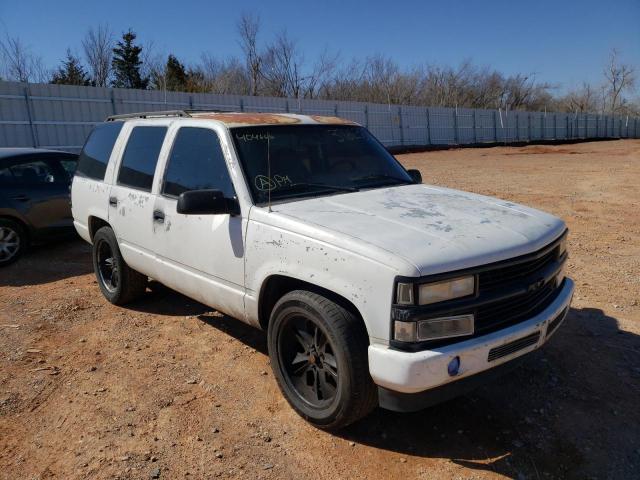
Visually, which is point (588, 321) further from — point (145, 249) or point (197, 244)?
point (145, 249)

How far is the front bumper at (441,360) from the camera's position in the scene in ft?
8.25

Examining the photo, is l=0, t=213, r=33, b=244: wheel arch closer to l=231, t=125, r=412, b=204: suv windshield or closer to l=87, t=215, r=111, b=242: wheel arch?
l=87, t=215, r=111, b=242: wheel arch

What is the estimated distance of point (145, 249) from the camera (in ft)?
14.7

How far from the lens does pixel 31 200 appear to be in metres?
7.25

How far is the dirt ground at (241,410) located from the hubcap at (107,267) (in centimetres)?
27

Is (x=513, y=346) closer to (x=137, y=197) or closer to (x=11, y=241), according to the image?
(x=137, y=197)

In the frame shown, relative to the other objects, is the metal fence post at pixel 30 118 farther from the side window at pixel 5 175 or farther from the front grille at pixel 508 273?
the front grille at pixel 508 273

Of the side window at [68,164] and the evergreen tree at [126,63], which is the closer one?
the side window at [68,164]

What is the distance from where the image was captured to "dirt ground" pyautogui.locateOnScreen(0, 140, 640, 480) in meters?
2.83

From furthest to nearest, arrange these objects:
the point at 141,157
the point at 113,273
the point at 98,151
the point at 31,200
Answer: the point at 31,200 → the point at 98,151 → the point at 113,273 → the point at 141,157

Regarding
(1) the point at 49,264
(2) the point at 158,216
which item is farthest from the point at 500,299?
(1) the point at 49,264

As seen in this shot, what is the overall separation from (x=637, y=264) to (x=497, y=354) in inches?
173

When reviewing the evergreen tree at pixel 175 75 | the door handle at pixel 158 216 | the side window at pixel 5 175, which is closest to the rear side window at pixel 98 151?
the door handle at pixel 158 216

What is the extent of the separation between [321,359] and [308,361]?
0.44 feet
